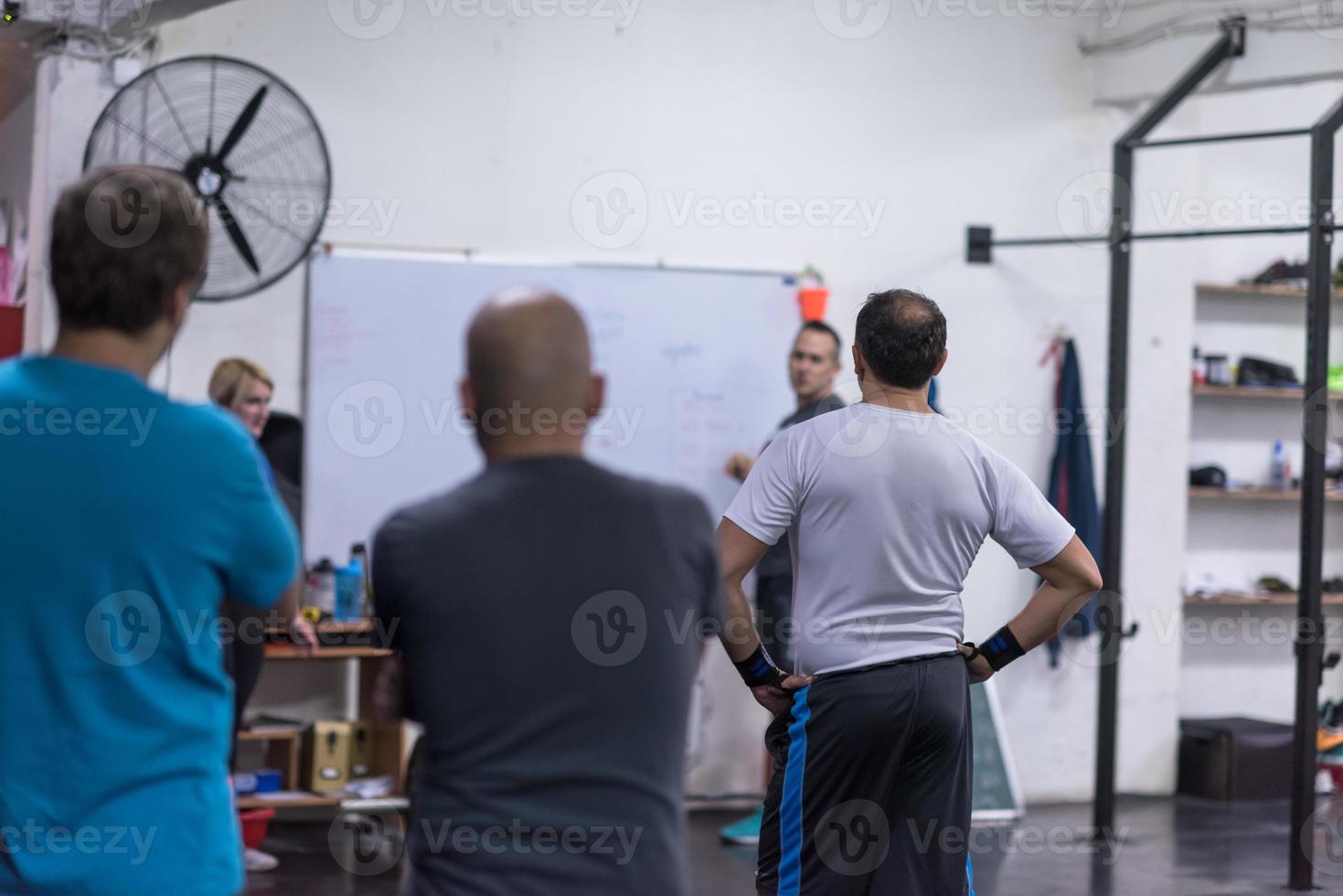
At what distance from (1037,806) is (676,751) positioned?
15.5 ft

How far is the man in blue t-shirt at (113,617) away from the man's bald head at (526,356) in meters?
0.26

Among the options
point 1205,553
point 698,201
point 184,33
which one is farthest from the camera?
point 1205,553

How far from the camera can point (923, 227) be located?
5785 mm

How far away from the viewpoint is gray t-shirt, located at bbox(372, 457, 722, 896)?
1.39 m

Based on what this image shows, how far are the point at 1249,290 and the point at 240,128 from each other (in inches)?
164

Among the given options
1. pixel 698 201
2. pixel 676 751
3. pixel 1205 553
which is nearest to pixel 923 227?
pixel 698 201

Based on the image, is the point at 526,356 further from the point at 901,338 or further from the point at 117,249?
the point at 901,338

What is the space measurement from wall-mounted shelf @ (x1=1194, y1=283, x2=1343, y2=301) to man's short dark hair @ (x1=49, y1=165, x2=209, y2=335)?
5372 mm

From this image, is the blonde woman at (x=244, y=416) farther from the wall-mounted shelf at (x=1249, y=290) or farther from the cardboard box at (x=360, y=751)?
the wall-mounted shelf at (x=1249, y=290)

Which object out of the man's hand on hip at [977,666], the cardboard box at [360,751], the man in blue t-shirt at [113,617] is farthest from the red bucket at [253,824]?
the man in blue t-shirt at [113,617]

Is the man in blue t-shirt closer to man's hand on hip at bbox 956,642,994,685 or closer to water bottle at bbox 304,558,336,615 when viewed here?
man's hand on hip at bbox 956,642,994,685

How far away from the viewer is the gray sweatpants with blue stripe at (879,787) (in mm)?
2467

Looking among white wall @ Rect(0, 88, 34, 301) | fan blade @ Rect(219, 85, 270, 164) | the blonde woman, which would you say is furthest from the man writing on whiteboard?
white wall @ Rect(0, 88, 34, 301)

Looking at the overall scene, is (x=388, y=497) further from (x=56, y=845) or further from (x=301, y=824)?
(x=56, y=845)
